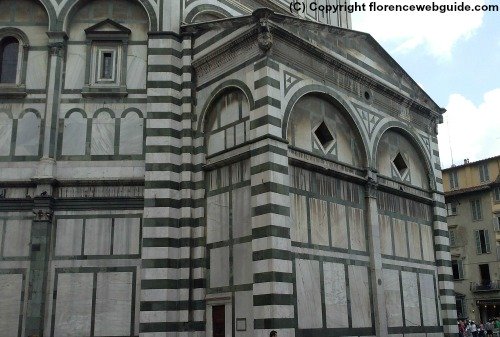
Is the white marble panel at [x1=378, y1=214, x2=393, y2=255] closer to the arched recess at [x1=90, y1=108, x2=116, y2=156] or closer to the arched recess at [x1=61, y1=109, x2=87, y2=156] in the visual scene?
the arched recess at [x1=90, y1=108, x2=116, y2=156]

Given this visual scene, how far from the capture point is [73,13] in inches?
763

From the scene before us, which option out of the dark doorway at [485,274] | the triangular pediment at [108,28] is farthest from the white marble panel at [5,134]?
the dark doorway at [485,274]

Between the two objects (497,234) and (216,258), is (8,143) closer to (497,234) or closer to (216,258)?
(216,258)

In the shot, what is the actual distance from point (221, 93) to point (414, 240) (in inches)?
366

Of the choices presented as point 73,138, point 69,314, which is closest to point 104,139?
point 73,138

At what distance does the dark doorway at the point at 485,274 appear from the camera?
47.4 m

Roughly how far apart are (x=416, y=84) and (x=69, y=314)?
1554cm

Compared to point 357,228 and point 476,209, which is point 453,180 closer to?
point 476,209

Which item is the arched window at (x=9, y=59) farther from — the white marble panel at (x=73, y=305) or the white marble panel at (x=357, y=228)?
the white marble panel at (x=357, y=228)

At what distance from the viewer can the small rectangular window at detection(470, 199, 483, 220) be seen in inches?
1909

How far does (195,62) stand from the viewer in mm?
18656

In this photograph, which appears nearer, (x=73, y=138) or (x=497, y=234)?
(x=73, y=138)

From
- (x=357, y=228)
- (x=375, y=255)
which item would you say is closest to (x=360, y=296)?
(x=375, y=255)

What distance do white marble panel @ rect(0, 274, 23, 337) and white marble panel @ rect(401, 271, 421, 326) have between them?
12.4 m
